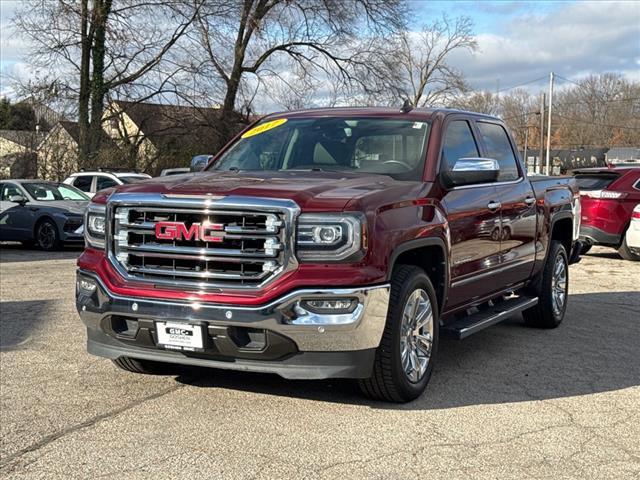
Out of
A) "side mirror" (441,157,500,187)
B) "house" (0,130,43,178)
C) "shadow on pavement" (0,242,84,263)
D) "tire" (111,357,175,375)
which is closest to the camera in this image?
"side mirror" (441,157,500,187)

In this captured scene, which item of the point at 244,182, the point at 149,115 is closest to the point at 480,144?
the point at 244,182

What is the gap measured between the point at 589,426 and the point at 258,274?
217cm

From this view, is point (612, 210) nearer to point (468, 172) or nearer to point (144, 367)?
point (468, 172)

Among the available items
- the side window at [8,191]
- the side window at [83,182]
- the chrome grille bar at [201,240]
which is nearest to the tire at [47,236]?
the side window at [8,191]

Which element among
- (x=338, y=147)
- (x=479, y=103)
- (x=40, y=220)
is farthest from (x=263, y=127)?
(x=479, y=103)

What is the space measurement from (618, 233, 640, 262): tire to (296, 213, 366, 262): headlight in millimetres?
10508

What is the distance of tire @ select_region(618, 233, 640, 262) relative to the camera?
1355cm

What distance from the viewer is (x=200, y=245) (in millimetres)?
→ 4512

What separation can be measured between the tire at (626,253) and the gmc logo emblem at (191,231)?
1082cm

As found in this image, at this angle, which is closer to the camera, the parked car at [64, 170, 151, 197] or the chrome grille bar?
the chrome grille bar

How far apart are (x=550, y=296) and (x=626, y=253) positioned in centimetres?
705

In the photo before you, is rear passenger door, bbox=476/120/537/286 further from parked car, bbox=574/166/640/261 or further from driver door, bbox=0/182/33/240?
driver door, bbox=0/182/33/240

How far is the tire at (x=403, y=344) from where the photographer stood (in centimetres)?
461

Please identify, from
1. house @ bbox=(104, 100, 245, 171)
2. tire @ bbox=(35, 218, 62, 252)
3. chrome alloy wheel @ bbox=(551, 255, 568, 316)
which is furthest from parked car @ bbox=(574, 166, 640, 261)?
house @ bbox=(104, 100, 245, 171)
